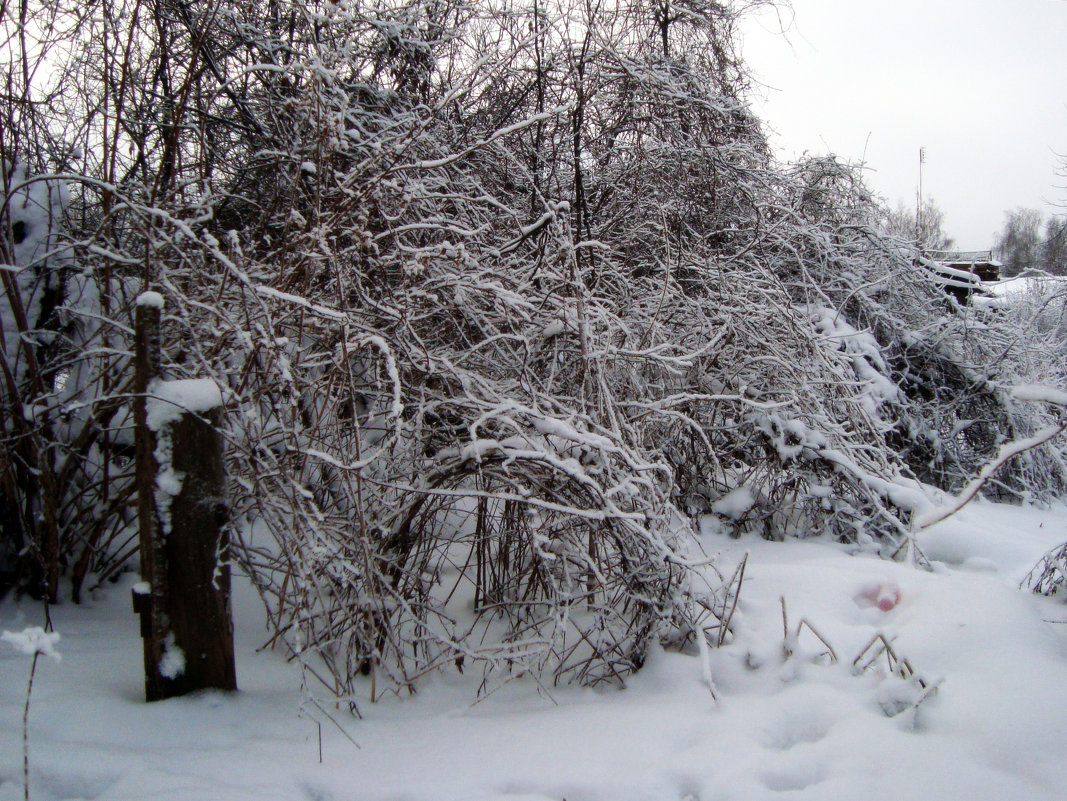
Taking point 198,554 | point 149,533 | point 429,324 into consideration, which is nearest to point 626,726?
point 198,554

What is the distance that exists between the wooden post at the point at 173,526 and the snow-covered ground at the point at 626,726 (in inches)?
5.6

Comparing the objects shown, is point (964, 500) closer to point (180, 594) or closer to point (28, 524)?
point (180, 594)

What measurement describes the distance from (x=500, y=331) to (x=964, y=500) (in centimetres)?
207

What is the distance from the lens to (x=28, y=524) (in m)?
2.69

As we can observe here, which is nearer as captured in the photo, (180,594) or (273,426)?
(180,594)

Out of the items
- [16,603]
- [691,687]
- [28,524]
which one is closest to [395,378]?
[691,687]

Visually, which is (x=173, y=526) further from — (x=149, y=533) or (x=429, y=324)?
(x=429, y=324)

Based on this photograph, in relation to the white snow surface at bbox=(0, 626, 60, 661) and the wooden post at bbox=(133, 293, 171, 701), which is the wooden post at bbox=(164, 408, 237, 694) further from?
the white snow surface at bbox=(0, 626, 60, 661)

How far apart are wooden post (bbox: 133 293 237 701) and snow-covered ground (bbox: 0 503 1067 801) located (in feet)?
0.47

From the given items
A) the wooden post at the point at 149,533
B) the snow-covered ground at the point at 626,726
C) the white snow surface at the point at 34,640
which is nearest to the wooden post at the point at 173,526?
the wooden post at the point at 149,533

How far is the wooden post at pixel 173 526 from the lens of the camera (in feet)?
6.82

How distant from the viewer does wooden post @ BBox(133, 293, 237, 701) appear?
2.08 meters

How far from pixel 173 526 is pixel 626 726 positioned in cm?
159

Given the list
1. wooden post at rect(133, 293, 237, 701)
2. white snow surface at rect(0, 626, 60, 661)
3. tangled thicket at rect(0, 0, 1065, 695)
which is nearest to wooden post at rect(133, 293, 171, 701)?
wooden post at rect(133, 293, 237, 701)
